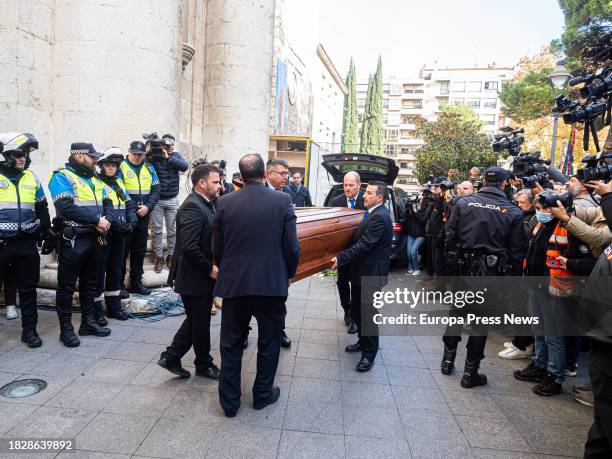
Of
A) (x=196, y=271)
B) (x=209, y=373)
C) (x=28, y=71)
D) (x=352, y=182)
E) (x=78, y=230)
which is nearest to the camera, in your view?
(x=196, y=271)

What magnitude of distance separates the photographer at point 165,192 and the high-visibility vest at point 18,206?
1.70m

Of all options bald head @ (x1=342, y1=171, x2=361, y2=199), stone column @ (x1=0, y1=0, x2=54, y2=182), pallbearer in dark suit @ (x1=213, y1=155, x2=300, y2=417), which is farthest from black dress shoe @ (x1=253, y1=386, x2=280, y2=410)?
stone column @ (x1=0, y1=0, x2=54, y2=182)

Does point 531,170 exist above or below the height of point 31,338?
above

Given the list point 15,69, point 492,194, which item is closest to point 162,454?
point 492,194

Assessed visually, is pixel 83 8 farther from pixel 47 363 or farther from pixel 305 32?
pixel 305 32

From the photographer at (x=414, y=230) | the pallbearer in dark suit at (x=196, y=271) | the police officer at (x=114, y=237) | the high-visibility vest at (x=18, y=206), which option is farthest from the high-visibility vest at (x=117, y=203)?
the photographer at (x=414, y=230)

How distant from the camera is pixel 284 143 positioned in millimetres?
13844

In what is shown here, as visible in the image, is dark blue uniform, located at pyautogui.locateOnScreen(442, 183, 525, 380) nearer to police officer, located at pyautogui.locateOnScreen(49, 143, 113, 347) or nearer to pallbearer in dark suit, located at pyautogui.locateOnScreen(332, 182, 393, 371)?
pallbearer in dark suit, located at pyautogui.locateOnScreen(332, 182, 393, 371)

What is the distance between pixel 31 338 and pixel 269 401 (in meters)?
2.40

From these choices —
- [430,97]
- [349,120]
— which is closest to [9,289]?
[349,120]

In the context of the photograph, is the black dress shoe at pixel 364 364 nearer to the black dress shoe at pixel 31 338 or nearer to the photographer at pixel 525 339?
the photographer at pixel 525 339

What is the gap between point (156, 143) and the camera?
5.50 meters

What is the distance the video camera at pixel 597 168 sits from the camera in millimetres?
2756

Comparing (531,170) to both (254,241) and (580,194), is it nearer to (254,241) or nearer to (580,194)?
(580,194)
